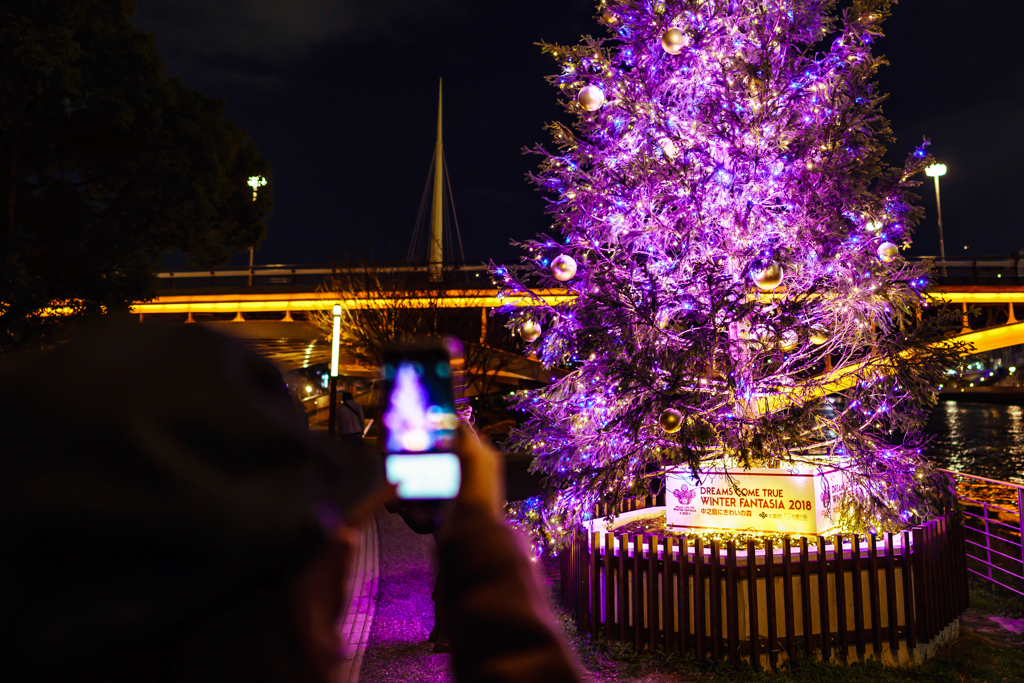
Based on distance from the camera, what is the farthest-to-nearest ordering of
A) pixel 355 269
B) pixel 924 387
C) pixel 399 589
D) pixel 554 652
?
pixel 355 269, pixel 399 589, pixel 924 387, pixel 554 652

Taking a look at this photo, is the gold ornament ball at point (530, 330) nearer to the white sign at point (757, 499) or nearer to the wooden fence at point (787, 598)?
the white sign at point (757, 499)

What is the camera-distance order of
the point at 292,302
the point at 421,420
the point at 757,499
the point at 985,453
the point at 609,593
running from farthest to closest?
the point at 292,302
the point at 985,453
the point at 757,499
the point at 609,593
the point at 421,420

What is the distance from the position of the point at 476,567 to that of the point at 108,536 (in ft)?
1.25

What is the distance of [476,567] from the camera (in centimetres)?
75

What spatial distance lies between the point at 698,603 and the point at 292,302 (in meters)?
30.3

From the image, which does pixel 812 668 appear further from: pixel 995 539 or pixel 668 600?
pixel 995 539

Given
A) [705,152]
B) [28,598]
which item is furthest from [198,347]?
[705,152]

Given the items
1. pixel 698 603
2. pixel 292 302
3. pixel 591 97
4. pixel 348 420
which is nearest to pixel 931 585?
pixel 698 603

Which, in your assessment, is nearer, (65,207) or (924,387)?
(924,387)

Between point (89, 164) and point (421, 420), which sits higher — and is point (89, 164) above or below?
above

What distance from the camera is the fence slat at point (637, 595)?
5391 millimetres

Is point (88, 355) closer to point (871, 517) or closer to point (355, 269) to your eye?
point (871, 517)

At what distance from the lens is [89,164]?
18031 millimetres

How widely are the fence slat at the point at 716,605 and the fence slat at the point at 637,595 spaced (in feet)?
1.94
